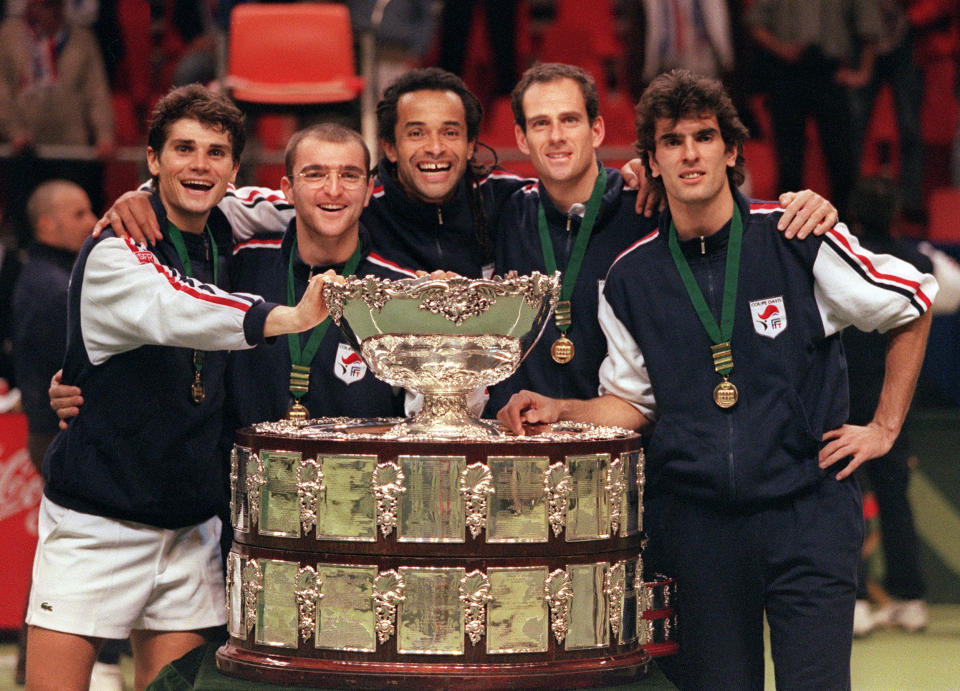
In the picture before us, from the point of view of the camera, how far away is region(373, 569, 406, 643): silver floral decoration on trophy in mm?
2627

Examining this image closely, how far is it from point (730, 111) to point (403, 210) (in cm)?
99

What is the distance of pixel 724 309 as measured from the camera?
3.28 meters

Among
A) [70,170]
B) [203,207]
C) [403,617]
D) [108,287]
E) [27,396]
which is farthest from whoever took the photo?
[70,170]

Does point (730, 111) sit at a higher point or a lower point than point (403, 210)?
higher

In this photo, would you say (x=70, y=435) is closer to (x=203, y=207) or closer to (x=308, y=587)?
(x=203, y=207)

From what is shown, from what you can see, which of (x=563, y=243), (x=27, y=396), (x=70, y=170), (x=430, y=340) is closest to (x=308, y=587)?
(x=430, y=340)

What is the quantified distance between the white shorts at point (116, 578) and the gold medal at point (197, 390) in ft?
1.18

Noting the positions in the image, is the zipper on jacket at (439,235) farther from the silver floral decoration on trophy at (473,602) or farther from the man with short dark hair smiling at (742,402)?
the silver floral decoration on trophy at (473,602)

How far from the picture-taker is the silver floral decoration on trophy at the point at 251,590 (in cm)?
277

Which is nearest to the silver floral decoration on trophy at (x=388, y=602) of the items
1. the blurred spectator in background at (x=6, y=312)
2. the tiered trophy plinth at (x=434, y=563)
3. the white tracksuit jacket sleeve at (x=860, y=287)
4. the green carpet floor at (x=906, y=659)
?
the tiered trophy plinth at (x=434, y=563)

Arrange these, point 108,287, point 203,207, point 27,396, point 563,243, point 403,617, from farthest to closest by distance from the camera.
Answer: point 27,396 < point 563,243 < point 203,207 < point 108,287 < point 403,617

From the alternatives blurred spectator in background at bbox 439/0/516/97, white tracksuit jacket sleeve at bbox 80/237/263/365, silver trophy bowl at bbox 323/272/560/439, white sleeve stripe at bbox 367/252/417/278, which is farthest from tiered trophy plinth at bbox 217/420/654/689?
blurred spectator in background at bbox 439/0/516/97

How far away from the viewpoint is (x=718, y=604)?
3256 mm

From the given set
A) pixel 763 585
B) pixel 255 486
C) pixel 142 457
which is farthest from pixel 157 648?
pixel 763 585
